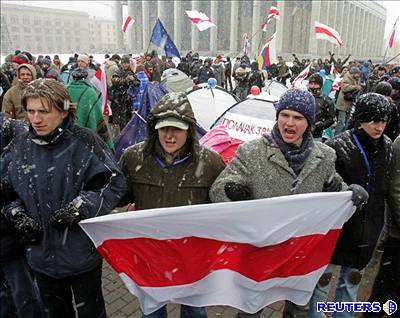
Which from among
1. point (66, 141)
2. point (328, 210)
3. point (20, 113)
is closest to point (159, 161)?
point (66, 141)

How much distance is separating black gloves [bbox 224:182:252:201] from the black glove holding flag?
1.21 meters

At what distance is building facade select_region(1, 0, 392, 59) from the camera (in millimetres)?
59219

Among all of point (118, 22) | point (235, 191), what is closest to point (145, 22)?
point (118, 22)

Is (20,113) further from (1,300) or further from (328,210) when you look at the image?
(328,210)

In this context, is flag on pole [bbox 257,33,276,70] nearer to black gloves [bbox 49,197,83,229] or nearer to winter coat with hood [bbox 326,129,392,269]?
winter coat with hood [bbox 326,129,392,269]

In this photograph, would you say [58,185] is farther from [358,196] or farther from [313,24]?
[313,24]

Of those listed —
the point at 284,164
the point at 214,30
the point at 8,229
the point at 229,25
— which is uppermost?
the point at 229,25

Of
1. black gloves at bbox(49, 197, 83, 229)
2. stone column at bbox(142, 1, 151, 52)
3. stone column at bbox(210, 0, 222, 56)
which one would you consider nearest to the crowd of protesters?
black gloves at bbox(49, 197, 83, 229)

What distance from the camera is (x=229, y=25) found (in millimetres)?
66438

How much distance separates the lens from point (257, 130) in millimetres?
4926

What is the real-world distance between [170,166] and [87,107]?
3.18 m

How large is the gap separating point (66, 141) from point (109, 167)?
1.03ft

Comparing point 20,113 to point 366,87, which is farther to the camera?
point 366,87

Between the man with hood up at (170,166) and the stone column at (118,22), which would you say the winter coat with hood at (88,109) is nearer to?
the man with hood up at (170,166)
